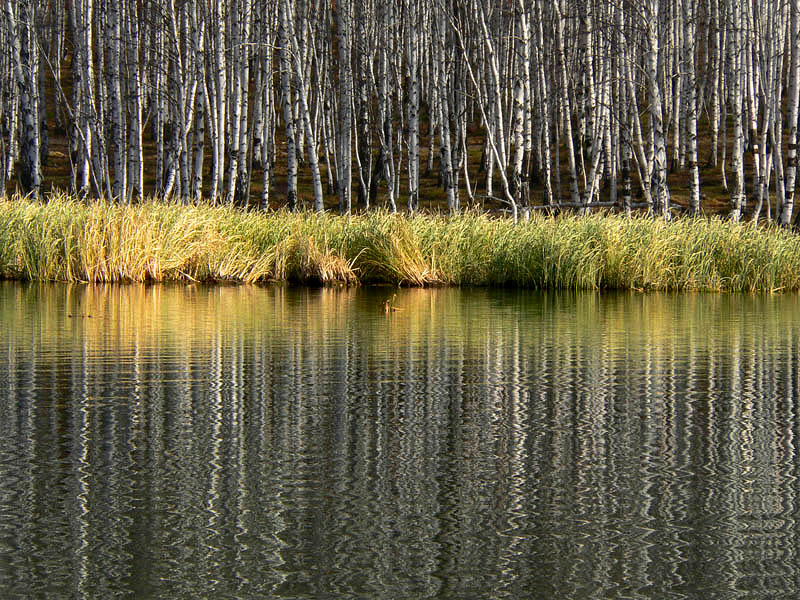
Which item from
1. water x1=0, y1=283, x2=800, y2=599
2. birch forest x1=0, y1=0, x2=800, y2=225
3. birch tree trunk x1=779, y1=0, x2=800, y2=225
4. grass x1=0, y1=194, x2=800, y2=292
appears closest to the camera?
water x1=0, y1=283, x2=800, y2=599

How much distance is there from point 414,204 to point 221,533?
21904mm

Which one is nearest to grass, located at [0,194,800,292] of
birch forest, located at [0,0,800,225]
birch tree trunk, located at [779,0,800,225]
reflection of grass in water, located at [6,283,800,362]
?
reflection of grass in water, located at [6,283,800,362]

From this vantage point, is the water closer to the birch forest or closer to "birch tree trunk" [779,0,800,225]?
the birch forest

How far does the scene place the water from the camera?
2.84 m

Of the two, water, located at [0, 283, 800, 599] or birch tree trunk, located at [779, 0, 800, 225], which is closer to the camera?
water, located at [0, 283, 800, 599]

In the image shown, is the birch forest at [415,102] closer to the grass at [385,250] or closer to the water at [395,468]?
the grass at [385,250]

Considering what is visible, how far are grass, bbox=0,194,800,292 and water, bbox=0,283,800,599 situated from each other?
26.3 ft

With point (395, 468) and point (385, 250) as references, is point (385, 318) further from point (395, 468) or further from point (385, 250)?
point (395, 468)

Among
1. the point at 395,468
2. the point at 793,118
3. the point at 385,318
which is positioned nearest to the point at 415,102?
the point at 793,118

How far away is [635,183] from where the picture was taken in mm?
37938

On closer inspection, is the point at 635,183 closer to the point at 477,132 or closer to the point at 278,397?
the point at 477,132

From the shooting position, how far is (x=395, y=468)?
4008 millimetres

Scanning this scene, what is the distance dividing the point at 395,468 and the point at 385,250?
13594 mm

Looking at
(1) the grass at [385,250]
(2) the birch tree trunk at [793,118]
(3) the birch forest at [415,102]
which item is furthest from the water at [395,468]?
(2) the birch tree trunk at [793,118]
